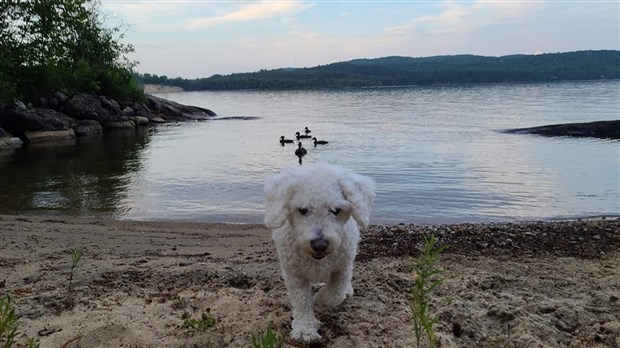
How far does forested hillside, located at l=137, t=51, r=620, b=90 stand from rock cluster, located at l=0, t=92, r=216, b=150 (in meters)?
74.8

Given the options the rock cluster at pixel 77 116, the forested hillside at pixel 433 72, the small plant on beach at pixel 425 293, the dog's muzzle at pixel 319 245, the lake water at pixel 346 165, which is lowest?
the lake water at pixel 346 165

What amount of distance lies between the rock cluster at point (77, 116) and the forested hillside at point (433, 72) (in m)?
74.8

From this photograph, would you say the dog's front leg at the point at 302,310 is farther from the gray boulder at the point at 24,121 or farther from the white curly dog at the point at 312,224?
the gray boulder at the point at 24,121

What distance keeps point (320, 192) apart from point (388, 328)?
4.51 ft

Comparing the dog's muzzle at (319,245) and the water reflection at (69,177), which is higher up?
the dog's muzzle at (319,245)

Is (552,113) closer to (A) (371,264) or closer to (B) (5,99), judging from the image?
(B) (5,99)

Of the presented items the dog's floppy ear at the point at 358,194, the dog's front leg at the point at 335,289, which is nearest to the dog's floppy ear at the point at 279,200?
the dog's floppy ear at the point at 358,194

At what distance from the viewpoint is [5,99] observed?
116ft

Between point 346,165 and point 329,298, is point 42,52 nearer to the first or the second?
point 346,165

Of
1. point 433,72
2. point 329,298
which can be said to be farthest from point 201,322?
point 433,72

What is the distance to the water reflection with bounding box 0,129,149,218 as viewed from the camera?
1411cm

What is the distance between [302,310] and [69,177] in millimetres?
17062

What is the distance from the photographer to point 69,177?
1914cm

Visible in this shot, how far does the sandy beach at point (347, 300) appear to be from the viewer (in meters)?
4.38
